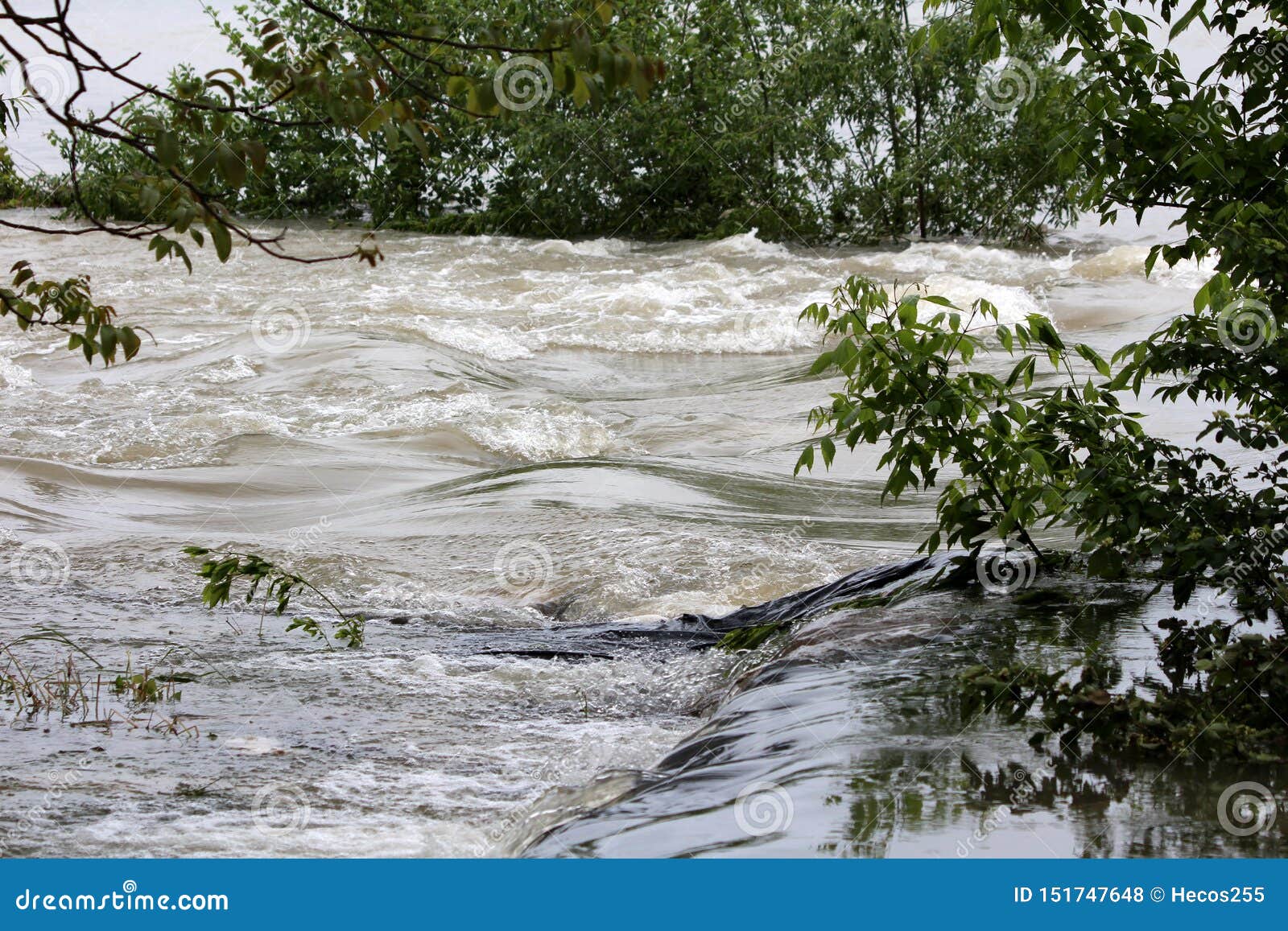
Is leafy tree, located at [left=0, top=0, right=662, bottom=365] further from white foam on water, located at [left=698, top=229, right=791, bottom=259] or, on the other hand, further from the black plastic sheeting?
white foam on water, located at [left=698, top=229, right=791, bottom=259]

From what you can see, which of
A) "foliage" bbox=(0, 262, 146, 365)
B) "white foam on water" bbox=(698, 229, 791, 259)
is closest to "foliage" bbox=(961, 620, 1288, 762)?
"foliage" bbox=(0, 262, 146, 365)

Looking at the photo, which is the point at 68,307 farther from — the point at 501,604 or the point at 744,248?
the point at 744,248

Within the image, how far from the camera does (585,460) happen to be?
8320 mm

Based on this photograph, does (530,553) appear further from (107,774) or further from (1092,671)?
(1092,671)

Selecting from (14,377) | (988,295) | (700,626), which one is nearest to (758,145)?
(988,295)

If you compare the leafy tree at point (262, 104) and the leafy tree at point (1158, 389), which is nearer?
the leafy tree at point (262, 104)

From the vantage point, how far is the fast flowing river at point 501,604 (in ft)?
10.1

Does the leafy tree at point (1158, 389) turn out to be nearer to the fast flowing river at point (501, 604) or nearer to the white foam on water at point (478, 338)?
the fast flowing river at point (501, 604)

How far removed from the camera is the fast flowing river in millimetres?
3076

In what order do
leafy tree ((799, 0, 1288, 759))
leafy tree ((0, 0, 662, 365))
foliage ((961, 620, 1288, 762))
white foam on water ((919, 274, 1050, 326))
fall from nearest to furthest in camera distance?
leafy tree ((0, 0, 662, 365))
foliage ((961, 620, 1288, 762))
leafy tree ((799, 0, 1288, 759))
white foam on water ((919, 274, 1050, 326))

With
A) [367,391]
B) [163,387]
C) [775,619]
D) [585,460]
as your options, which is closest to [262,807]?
[775,619]

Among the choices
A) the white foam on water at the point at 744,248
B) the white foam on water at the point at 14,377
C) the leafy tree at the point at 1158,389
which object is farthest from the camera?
the white foam on water at the point at 744,248

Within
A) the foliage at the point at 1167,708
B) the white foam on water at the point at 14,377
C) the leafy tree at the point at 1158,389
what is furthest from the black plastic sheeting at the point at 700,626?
the white foam on water at the point at 14,377

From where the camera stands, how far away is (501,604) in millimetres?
6078
